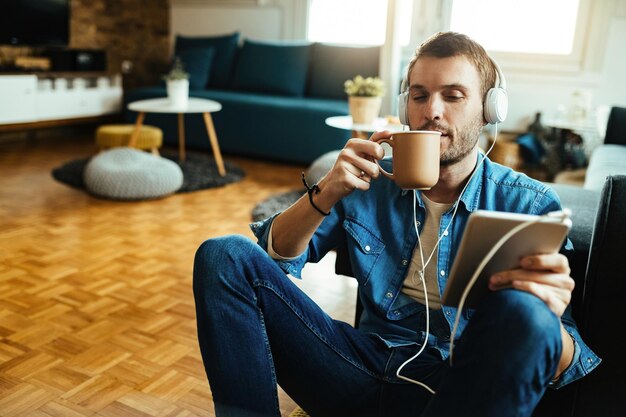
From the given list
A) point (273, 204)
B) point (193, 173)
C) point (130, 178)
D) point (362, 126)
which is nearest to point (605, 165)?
point (362, 126)

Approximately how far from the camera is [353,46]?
188 inches

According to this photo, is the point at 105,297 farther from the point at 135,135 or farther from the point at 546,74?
the point at 546,74

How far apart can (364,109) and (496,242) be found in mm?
2472

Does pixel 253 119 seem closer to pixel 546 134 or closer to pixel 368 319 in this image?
pixel 546 134

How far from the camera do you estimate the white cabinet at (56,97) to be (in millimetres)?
4426

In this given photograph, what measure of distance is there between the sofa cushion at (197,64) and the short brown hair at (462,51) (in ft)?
13.9

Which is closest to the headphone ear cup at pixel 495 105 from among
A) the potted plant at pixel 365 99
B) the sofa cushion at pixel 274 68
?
the potted plant at pixel 365 99

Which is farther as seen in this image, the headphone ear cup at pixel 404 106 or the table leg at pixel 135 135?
the table leg at pixel 135 135

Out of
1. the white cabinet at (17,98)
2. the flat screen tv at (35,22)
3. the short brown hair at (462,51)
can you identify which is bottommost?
the white cabinet at (17,98)

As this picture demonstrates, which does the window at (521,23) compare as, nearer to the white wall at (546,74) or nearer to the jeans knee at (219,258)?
the white wall at (546,74)

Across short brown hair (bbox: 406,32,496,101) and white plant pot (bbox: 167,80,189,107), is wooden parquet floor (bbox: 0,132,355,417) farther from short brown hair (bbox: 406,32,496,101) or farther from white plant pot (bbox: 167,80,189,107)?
short brown hair (bbox: 406,32,496,101)

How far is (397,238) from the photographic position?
1139 mm

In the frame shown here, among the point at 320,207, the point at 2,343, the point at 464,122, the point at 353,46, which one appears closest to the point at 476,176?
the point at 464,122

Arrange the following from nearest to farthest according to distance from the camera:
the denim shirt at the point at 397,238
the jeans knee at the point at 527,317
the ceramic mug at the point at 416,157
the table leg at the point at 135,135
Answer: the jeans knee at the point at 527,317
the ceramic mug at the point at 416,157
the denim shirt at the point at 397,238
the table leg at the point at 135,135
